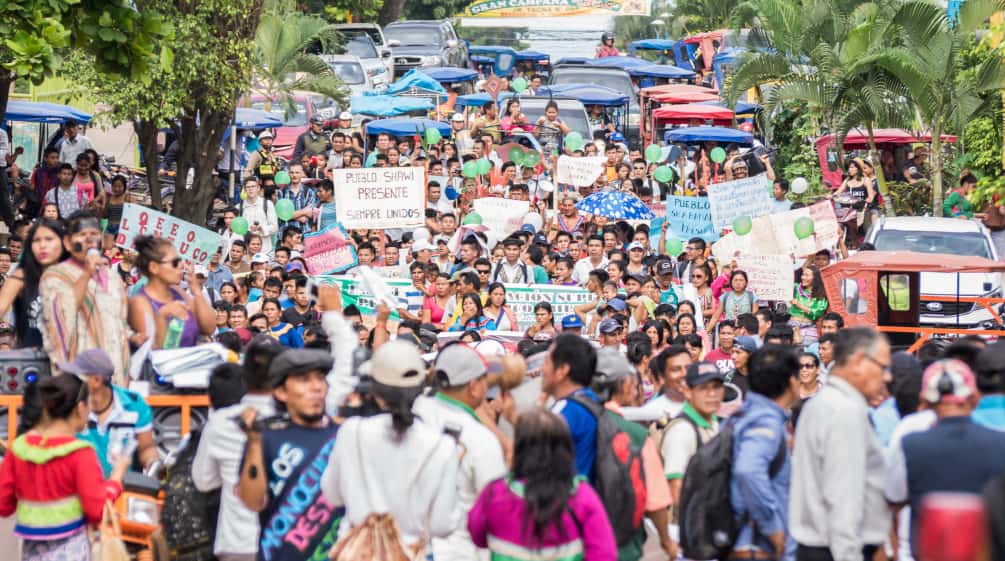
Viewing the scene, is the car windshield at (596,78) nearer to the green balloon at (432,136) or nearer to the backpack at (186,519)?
the green balloon at (432,136)

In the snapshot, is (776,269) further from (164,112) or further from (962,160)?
(962,160)

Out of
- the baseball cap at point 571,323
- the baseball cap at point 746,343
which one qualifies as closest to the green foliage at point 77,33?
the baseball cap at point 571,323

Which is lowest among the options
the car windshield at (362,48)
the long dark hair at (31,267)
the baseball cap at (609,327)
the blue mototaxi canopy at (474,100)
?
the baseball cap at (609,327)

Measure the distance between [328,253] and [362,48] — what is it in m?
21.7

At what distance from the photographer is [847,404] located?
21.0ft

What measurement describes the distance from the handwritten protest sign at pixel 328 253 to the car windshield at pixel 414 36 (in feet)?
79.9

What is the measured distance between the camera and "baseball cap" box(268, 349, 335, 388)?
6219 mm

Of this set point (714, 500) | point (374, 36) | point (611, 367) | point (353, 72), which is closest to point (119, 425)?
point (611, 367)

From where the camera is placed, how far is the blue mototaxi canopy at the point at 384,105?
28469mm

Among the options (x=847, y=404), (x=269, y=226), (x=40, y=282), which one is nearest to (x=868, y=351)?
(x=847, y=404)

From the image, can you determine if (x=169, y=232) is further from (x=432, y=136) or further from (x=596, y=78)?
(x=596, y=78)

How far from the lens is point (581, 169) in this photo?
21219 mm

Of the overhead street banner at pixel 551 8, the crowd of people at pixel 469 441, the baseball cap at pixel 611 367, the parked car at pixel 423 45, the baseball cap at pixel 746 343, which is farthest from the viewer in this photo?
the overhead street banner at pixel 551 8

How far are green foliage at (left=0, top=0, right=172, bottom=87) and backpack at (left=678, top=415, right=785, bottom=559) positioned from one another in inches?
266
